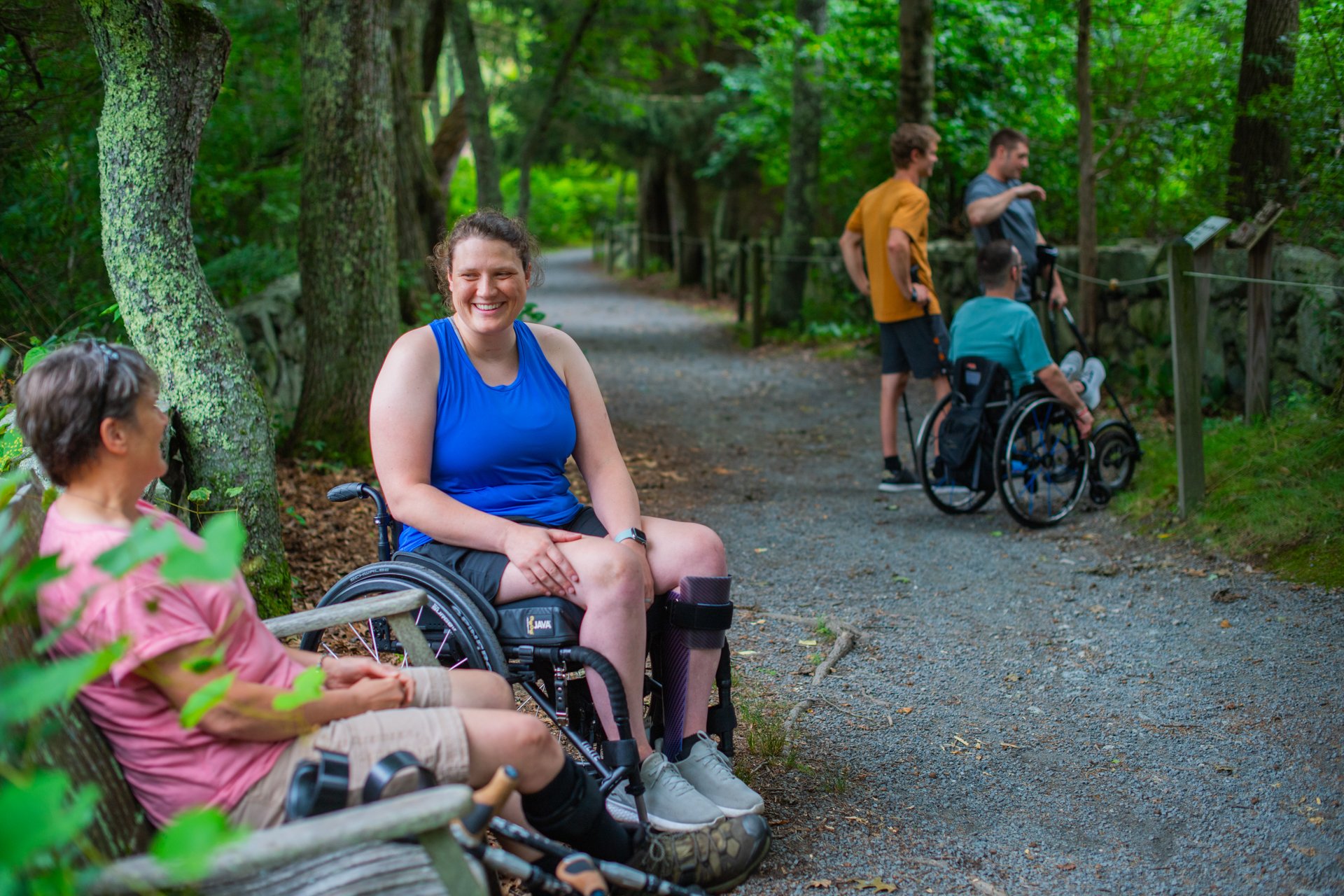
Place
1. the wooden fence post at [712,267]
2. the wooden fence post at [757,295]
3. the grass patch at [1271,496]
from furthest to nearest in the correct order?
the wooden fence post at [712,267]
the wooden fence post at [757,295]
the grass patch at [1271,496]

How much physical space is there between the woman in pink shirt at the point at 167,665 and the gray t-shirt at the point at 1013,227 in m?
5.00

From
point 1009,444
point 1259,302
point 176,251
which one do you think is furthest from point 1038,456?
point 176,251

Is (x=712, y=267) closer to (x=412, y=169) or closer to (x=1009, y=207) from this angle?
(x=412, y=169)

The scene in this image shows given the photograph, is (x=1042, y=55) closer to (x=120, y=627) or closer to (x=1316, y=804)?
(x=1316, y=804)

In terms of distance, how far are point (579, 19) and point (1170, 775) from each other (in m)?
12.1

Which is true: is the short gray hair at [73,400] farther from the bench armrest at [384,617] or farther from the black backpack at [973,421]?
the black backpack at [973,421]

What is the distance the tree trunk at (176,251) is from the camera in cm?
369

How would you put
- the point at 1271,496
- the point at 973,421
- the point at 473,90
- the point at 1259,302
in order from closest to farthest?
1. the point at 1271,496
2. the point at 973,421
3. the point at 1259,302
4. the point at 473,90

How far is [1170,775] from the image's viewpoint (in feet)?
9.89

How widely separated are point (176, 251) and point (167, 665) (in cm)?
246

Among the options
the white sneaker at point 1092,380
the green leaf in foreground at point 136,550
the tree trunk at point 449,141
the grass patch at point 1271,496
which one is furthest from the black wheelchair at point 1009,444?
the tree trunk at point 449,141

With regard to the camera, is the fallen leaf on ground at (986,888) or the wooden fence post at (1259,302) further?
the wooden fence post at (1259,302)

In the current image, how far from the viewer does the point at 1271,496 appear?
16.3 feet

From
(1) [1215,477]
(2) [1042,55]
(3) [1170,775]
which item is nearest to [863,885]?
(3) [1170,775]
